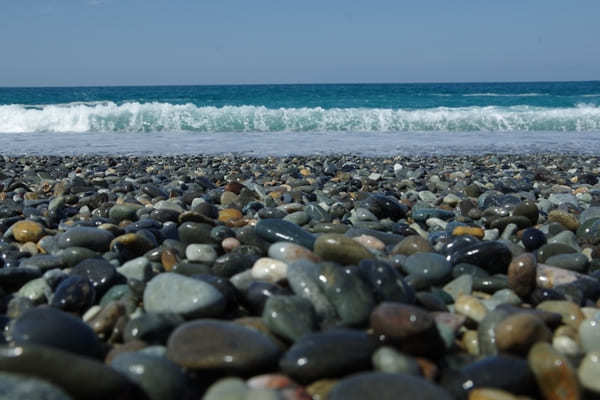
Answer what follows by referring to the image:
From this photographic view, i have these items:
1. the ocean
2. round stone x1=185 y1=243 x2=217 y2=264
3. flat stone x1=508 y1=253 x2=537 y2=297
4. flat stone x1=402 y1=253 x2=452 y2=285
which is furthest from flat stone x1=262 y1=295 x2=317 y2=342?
the ocean

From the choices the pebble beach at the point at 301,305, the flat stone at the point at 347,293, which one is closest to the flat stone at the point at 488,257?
the pebble beach at the point at 301,305

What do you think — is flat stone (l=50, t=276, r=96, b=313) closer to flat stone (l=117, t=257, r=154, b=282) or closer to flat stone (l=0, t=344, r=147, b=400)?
flat stone (l=117, t=257, r=154, b=282)

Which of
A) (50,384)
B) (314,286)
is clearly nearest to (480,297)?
(314,286)

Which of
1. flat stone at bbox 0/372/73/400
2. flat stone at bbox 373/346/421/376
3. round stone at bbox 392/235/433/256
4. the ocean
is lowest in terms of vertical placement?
the ocean

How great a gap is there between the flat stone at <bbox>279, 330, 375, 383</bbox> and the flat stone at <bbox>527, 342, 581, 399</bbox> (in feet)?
1.44

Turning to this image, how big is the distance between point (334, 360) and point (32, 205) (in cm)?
368

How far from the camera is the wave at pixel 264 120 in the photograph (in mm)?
17734

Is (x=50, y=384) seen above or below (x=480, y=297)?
above

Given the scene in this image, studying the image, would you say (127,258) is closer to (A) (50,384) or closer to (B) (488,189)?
(A) (50,384)

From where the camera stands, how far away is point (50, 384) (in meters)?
1.28

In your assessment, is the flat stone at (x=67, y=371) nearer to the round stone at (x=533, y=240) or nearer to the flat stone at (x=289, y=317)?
the flat stone at (x=289, y=317)

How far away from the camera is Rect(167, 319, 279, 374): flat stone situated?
1.50m

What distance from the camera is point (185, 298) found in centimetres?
190

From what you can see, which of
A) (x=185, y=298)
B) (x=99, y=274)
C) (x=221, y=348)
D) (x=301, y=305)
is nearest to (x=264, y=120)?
(x=99, y=274)
